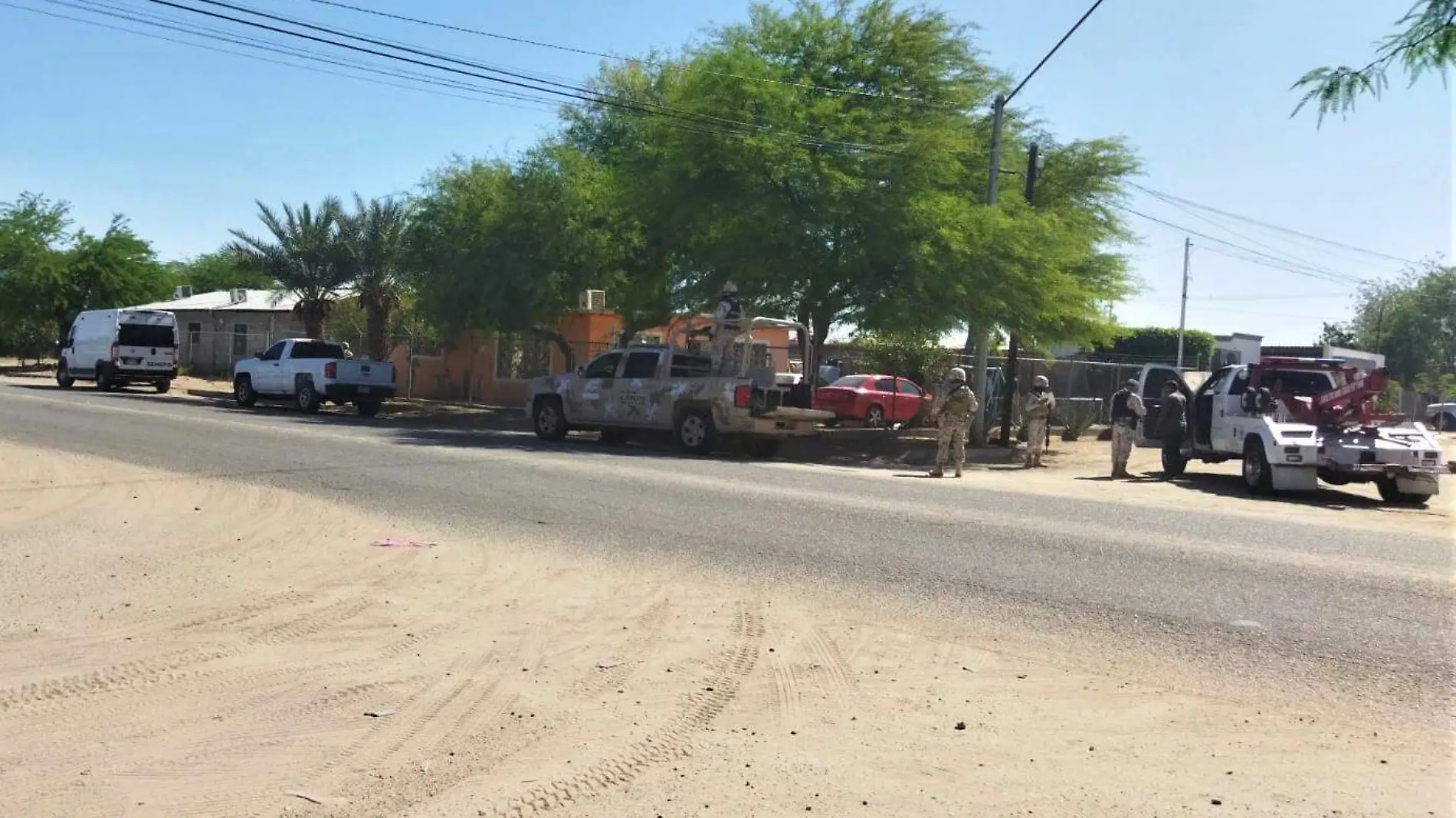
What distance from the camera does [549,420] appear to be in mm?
23469

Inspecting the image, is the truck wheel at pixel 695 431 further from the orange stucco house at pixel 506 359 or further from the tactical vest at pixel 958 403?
the orange stucco house at pixel 506 359

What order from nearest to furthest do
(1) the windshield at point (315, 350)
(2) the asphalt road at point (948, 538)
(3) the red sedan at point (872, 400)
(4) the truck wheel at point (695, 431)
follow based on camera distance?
1. (2) the asphalt road at point (948, 538)
2. (4) the truck wheel at point (695, 431)
3. (1) the windshield at point (315, 350)
4. (3) the red sedan at point (872, 400)

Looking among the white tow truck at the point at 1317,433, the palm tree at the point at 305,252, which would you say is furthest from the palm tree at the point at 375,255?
the white tow truck at the point at 1317,433

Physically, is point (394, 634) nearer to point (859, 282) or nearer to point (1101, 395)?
point (859, 282)

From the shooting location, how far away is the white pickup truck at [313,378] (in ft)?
96.5

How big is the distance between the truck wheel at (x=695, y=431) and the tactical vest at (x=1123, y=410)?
6.57 meters

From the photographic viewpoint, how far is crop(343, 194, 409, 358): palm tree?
120 feet

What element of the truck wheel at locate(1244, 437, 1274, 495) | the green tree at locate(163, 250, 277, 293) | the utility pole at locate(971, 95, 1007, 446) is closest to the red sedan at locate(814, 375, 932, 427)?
the utility pole at locate(971, 95, 1007, 446)

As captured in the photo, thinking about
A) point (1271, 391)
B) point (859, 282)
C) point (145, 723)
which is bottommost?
point (145, 723)

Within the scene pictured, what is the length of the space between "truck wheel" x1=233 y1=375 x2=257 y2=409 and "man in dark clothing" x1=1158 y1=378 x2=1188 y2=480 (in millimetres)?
21945

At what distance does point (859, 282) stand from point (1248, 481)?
821cm

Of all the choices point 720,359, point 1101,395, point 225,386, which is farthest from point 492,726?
point 225,386

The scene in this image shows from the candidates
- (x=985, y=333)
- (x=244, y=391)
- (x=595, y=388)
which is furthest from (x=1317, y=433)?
(x=244, y=391)

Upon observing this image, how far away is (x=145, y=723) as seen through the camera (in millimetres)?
5664
